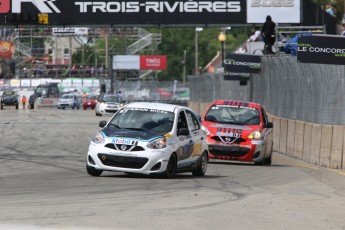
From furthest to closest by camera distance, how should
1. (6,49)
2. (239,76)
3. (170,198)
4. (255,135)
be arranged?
(6,49) → (239,76) → (255,135) → (170,198)

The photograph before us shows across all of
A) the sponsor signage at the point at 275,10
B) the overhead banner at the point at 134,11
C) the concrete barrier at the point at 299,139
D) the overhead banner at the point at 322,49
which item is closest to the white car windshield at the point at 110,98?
the overhead banner at the point at 134,11

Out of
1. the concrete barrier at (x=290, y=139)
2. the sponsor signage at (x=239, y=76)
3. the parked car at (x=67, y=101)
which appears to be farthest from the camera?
the parked car at (x=67, y=101)

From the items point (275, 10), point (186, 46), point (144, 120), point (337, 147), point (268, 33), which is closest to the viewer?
point (144, 120)

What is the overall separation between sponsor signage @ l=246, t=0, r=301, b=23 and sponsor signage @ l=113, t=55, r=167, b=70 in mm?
74414

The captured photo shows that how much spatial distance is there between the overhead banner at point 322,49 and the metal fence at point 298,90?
0.78 meters

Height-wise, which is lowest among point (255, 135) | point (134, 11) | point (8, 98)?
point (8, 98)

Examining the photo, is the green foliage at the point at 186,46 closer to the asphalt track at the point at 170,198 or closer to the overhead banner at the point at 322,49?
the overhead banner at the point at 322,49

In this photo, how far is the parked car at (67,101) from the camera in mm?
86188

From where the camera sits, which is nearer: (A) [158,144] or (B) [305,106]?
(A) [158,144]

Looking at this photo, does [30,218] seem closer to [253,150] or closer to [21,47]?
[253,150]

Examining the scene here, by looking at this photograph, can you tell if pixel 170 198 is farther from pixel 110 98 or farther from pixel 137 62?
pixel 137 62

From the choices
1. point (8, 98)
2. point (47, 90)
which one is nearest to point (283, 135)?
point (8, 98)

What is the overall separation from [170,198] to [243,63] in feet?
76.9

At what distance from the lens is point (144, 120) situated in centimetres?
1803
